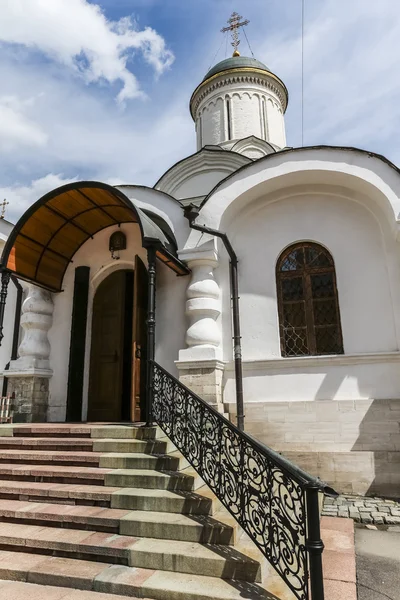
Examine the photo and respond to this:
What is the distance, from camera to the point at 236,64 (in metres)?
12.0

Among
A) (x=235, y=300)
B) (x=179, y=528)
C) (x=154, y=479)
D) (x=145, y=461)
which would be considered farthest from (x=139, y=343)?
(x=179, y=528)

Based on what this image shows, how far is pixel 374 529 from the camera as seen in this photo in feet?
14.8

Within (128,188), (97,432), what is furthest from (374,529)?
(128,188)

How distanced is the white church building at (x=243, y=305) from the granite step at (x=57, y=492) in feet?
6.67

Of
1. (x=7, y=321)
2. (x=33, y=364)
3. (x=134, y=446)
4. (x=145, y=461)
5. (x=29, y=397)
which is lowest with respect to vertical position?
(x=145, y=461)

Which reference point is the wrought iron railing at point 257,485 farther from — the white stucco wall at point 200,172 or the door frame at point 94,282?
the white stucco wall at point 200,172

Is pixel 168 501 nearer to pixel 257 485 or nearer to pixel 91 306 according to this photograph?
pixel 257 485

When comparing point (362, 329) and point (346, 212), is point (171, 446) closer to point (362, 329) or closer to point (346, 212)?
point (362, 329)

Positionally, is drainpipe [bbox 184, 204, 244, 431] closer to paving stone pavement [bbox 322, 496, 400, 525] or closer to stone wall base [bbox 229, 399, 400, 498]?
stone wall base [bbox 229, 399, 400, 498]

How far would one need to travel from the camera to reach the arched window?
6.44 metres

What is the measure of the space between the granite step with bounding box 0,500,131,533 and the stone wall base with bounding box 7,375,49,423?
3.28 meters

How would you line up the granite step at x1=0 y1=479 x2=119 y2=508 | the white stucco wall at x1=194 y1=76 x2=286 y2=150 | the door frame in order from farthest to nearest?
the white stucco wall at x1=194 y1=76 x2=286 y2=150, the door frame, the granite step at x1=0 y1=479 x2=119 y2=508

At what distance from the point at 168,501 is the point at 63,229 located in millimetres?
5346

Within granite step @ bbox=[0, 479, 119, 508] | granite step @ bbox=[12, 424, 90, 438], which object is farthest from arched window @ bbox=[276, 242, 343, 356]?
granite step @ bbox=[0, 479, 119, 508]
